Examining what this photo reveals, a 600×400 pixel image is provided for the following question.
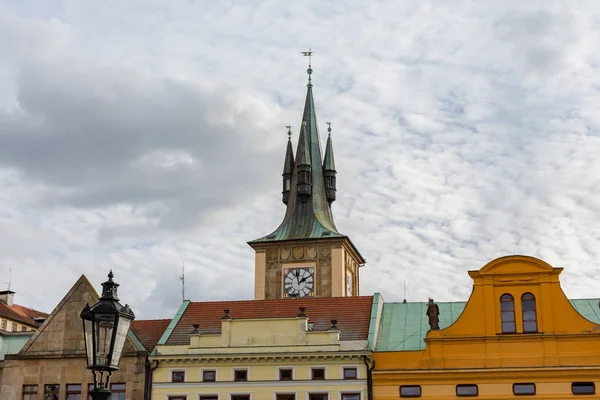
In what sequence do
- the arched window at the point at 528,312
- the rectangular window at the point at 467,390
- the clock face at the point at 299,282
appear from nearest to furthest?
the rectangular window at the point at 467,390 → the arched window at the point at 528,312 → the clock face at the point at 299,282

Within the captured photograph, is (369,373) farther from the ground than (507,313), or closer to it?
closer to it

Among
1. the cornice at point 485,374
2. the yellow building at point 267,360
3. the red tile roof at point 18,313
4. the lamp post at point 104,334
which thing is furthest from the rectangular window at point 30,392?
the red tile roof at point 18,313

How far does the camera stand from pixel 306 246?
2899 inches

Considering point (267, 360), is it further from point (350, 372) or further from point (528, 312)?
point (528, 312)

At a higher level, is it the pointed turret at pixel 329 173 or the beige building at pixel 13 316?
the pointed turret at pixel 329 173

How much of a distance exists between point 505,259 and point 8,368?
30054mm

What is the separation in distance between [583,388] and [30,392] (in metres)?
31.5

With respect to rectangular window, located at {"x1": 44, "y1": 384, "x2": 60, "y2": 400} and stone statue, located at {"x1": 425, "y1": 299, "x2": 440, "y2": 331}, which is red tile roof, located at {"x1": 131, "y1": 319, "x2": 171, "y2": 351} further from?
stone statue, located at {"x1": 425, "y1": 299, "x2": 440, "y2": 331}

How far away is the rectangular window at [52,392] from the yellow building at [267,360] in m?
6.10

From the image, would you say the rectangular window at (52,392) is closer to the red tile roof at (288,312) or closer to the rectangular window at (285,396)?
the red tile roof at (288,312)

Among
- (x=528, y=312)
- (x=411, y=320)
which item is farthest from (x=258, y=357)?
(x=528, y=312)

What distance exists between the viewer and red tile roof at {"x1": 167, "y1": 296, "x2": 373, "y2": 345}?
2121 inches

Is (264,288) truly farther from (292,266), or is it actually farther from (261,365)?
(261,365)

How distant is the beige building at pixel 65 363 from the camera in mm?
52781
